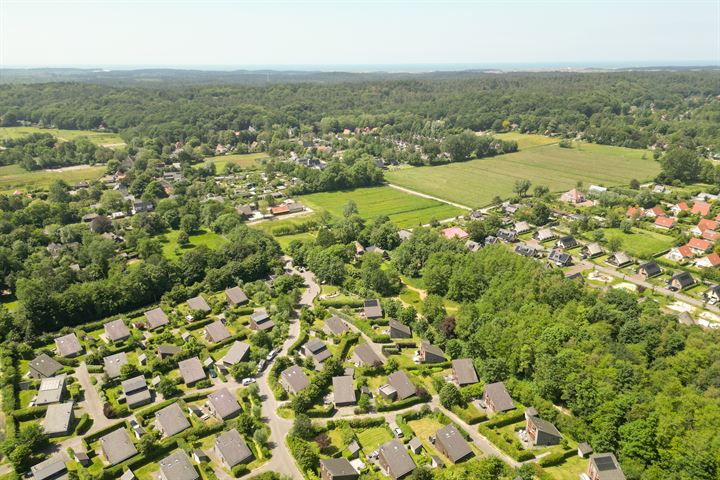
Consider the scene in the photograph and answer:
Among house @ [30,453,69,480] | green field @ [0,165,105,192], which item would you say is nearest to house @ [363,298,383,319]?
house @ [30,453,69,480]

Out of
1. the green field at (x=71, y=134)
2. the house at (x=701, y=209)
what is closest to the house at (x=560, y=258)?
the house at (x=701, y=209)

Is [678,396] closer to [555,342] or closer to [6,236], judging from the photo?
[555,342]

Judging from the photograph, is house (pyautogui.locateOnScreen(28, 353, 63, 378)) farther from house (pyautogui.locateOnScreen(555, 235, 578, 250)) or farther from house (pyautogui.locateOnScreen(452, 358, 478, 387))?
house (pyautogui.locateOnScreen(555, 235, 578, 250))

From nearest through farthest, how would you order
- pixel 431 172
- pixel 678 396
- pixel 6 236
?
pixel 678 396
pixel 6 236
pixel 431 172

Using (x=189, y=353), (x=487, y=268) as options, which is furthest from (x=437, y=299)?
(x=189, y=353)

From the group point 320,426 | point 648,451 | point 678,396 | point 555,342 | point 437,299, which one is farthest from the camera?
point 437,299

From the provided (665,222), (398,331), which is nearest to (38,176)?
(398,331)

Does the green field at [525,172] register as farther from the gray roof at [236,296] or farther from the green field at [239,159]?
the gray roof at [236,296]
